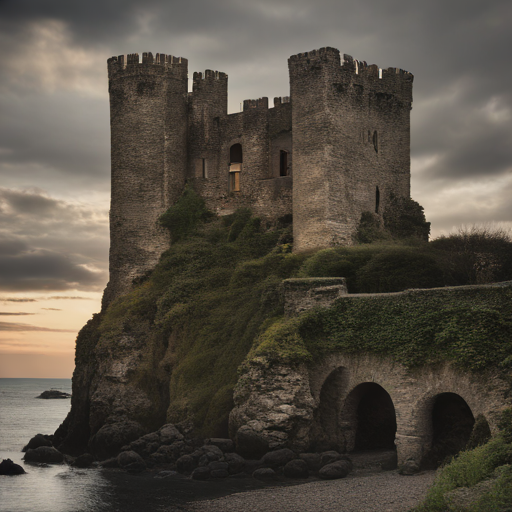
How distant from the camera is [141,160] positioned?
1715 inches

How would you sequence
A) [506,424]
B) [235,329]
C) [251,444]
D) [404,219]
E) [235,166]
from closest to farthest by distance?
[506,424]
[251,444]
[235,329]
[404,219]
[235,166]

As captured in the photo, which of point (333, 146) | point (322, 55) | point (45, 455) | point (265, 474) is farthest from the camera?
point (322, 55)

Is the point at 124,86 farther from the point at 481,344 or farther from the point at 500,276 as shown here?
the point at 481,344

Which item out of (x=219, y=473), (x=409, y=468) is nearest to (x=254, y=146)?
(x=219, y=473)

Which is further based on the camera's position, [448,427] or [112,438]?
[112,438]

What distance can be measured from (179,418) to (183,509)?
32.5 feet

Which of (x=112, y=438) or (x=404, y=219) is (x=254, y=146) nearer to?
(x=404, y=219)

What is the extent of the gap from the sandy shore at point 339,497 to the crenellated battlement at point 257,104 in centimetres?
2611

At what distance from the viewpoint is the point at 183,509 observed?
2239 centimetres

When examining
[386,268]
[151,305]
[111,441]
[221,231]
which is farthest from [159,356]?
[386,268]

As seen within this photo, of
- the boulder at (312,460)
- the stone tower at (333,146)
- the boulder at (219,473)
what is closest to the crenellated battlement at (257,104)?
the stone tower at (333,146)

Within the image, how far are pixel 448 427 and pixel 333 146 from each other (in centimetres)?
1736

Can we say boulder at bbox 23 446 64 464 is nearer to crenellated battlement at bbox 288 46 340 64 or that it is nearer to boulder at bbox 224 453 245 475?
boulder at bbox 224 453 245 475

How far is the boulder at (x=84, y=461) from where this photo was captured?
3219 cm
